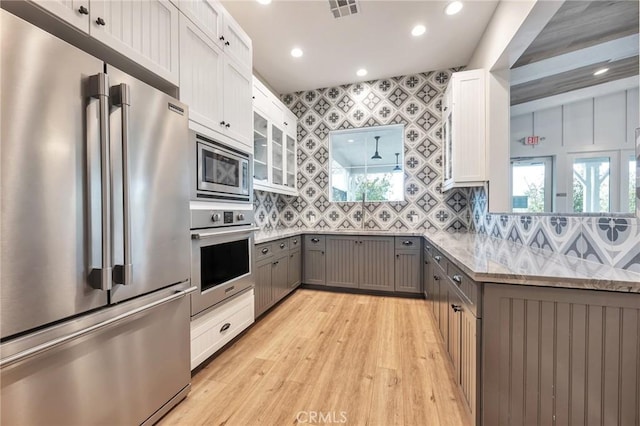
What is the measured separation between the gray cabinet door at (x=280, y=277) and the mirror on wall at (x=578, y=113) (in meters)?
2.54

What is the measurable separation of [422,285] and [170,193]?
2.99 metres

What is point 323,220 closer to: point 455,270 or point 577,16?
point 455,270

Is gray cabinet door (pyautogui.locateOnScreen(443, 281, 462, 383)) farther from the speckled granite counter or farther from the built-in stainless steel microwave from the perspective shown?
the built-in stainless steel microwave

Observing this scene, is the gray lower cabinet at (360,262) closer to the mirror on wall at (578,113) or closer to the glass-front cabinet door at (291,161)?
the glass-front cabinet door at (291,161)

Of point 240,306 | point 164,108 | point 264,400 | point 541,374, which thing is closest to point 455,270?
point 541,374

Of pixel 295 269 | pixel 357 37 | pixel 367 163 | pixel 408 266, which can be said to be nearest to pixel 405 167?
pixel 367 163

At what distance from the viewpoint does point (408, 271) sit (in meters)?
3.23

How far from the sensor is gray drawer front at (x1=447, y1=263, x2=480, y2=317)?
1.17 metres

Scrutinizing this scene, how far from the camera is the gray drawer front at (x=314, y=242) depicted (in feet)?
11.7

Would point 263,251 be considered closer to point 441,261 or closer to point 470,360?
point 441,261

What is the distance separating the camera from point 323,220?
13.5ft

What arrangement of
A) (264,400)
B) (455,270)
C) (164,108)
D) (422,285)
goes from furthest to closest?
(422,285) → (455,270) → (264,400) → (164,108)

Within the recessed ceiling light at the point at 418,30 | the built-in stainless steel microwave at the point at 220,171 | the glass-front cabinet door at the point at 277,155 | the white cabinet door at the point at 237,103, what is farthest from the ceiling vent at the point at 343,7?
the built-in stainless steel microwave at the point at 220,171

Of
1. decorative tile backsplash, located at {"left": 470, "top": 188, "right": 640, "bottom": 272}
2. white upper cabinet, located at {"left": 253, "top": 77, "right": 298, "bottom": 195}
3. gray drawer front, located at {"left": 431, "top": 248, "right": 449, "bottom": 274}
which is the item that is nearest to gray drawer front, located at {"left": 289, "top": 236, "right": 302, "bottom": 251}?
white upper cabinet, located at {"left": 253, "top": 77, "right": 298, "bottom": 195}
